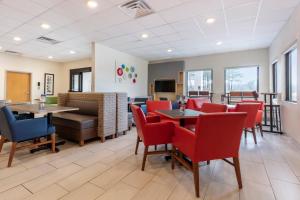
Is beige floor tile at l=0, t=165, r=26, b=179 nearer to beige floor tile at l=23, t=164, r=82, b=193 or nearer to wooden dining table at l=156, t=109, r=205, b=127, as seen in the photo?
beige floor tile at l=23, t=164, r=82, b=193

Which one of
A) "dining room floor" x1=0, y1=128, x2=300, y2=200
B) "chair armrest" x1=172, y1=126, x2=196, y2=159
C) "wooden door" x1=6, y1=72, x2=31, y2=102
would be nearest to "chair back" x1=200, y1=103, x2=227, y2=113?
"dining room floor" x1=0, y1=128, x2=300, y2=200

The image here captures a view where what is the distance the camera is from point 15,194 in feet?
5.49

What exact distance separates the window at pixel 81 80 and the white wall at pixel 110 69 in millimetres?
2111

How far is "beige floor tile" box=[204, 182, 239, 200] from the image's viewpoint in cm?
164

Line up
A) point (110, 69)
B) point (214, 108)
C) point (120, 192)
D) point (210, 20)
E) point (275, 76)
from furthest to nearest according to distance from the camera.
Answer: point (110, 69), point (275, 76), point (210, 20), point (214, 108), point (120, 192)

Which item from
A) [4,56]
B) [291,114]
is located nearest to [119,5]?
[291,114]

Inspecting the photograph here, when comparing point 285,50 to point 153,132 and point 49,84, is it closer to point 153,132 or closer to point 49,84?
point 153,132

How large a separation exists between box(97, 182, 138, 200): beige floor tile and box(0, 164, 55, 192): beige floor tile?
103 cm

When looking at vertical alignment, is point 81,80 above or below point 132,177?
above

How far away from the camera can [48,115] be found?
2861 mm

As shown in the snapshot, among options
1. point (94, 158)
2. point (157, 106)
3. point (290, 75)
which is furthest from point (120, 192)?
point (290, 75)

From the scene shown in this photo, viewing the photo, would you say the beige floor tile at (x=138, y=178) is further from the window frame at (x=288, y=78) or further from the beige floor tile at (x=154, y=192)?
the window frame at (x=288, y=78)

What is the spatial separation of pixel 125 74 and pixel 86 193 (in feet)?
17.7

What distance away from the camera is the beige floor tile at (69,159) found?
2.38 meters
